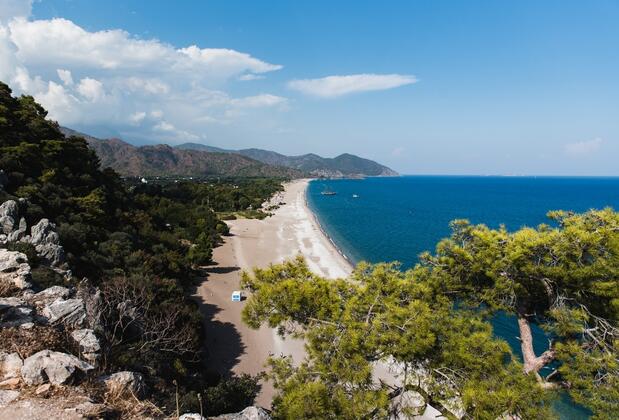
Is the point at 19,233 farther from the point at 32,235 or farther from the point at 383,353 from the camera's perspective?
the point at 383,353

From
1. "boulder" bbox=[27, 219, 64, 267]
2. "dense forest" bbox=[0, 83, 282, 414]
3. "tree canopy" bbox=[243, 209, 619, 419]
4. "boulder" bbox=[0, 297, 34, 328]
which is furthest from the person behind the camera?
"boulder" bbox=[27, 219, 64, 267]

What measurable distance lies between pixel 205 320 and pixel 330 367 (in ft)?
51.5

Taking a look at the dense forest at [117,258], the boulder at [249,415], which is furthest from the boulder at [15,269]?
the boulder at [249,415]

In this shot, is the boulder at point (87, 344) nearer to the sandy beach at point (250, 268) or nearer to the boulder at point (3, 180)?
the sandy beach at point (250, 268)

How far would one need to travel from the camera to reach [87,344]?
718 centimetres

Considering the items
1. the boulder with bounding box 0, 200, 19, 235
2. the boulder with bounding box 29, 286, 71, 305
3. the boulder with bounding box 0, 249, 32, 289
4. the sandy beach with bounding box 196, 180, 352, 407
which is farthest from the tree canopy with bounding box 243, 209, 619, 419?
the boulder with bounding box 0, 200, 19, 235

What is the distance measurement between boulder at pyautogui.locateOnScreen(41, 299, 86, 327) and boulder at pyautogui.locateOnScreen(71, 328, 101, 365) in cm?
103

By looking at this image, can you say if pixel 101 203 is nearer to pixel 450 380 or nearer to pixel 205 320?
pixel 205 320

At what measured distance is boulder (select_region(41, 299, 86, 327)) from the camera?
27.3 feet

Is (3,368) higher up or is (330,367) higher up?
(3,368)

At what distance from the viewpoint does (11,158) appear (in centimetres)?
2209

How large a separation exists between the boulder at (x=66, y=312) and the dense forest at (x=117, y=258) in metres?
→ 1.06

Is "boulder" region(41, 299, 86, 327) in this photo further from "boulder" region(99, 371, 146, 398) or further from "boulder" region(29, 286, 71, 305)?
"boulder" region(99, 371, 146, 398)

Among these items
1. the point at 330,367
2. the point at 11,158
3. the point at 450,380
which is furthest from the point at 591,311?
the point at 11,158
